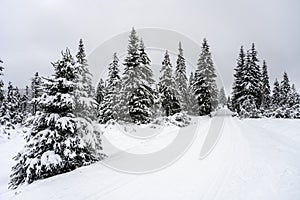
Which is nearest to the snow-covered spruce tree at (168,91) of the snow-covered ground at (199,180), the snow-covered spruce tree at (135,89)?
the snow-covered spruce tree at (135,89)

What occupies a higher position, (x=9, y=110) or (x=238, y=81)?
(x=238, y=81)

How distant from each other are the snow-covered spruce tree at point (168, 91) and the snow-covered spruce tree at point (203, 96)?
222 inches

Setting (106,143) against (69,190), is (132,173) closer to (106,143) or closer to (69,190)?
(69,190)

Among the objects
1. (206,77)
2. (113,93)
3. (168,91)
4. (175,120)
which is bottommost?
(175,120)

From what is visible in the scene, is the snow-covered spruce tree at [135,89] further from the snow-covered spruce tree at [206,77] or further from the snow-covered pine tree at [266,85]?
the snow-covered pine tree at [266,85]

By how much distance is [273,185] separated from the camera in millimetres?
5434

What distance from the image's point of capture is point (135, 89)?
21844mm

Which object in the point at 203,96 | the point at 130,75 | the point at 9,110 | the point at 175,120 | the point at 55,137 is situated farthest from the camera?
the point at 9,110

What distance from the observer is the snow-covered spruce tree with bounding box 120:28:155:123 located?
21625 mm

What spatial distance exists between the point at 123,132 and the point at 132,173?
11.0m

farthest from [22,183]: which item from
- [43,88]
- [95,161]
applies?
[43,88]

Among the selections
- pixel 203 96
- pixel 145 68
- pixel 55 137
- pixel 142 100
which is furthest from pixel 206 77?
pixel 55 137

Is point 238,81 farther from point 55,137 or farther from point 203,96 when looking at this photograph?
point 55,137

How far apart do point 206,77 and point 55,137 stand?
2808 cm
